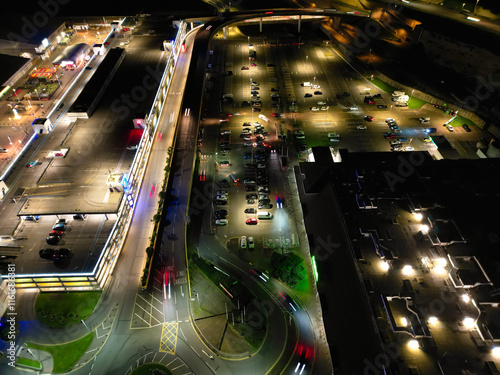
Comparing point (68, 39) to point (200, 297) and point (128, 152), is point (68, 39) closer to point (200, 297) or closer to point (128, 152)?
point (128, 152)

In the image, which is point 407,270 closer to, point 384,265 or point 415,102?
point 384,265

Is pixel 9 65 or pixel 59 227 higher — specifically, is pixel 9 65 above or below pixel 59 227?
above

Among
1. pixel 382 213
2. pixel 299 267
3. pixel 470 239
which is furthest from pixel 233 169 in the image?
pixel 470 239

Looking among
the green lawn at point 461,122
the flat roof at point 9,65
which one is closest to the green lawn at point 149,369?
the green lawn at point 461,122

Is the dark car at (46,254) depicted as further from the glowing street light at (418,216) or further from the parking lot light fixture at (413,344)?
the glowing street light at (418,216)

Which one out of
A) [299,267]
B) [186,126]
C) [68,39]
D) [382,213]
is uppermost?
[68,39]

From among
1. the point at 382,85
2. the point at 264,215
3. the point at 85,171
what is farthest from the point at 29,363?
the point at 382,85
